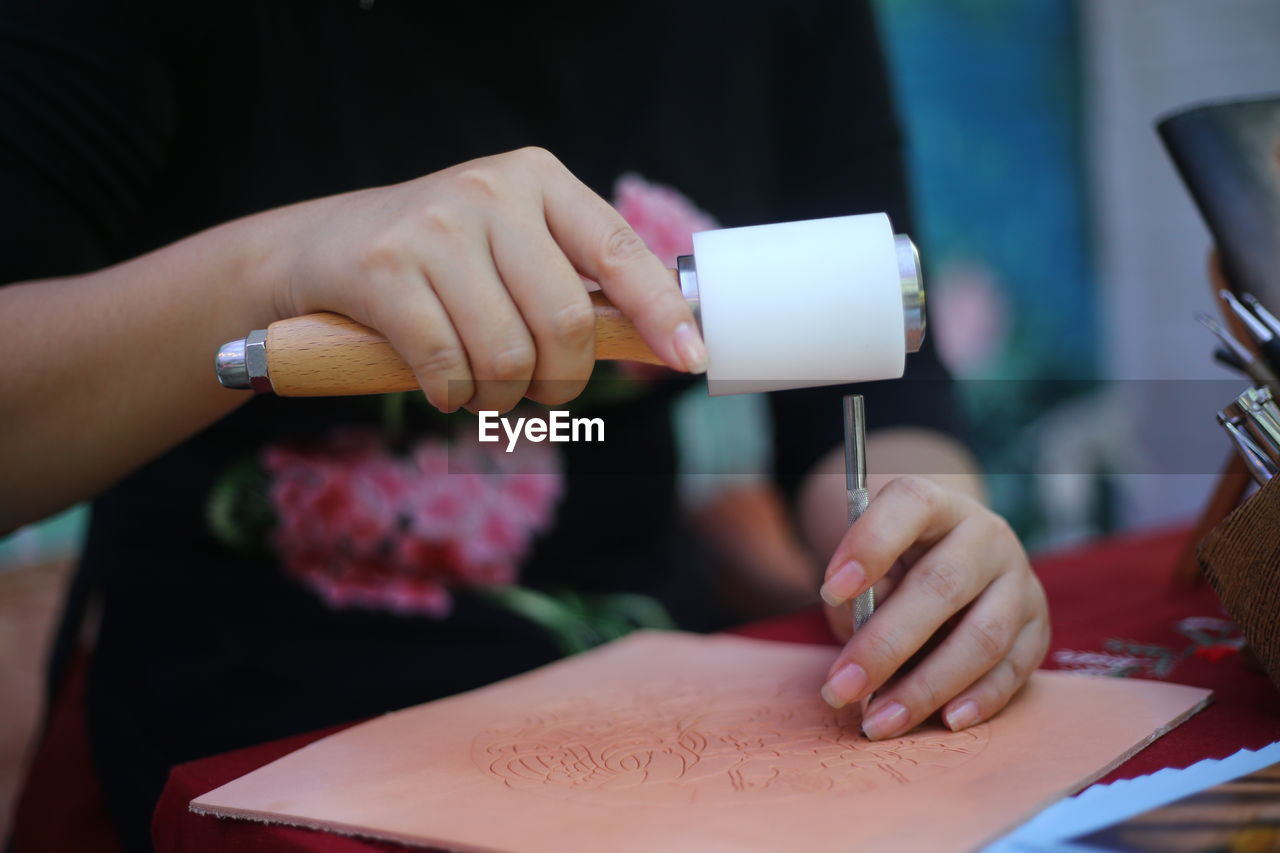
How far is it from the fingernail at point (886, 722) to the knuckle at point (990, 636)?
0.14ft

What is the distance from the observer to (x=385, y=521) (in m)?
0.61

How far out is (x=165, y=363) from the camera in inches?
17.5

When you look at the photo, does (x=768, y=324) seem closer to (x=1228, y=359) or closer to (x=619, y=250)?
(x=619, y=250)

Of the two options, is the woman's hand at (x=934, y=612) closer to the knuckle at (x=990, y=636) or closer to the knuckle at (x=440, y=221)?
the knuckle at (x=990, y=636)

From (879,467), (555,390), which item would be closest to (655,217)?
(879,467)

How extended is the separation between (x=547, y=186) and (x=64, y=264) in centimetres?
33

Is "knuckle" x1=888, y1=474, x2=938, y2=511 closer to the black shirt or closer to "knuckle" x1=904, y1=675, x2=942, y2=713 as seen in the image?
"knuckle" x1=904, y1=675, x2=942, y2=713

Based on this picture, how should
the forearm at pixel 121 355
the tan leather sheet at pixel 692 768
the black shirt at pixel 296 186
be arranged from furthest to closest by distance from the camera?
the black shirt at pixel 296 186 → the forearm at pixel 121 355 → the tan leather sheet at pixel 692 768

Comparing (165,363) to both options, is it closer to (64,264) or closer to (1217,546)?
(64,264)

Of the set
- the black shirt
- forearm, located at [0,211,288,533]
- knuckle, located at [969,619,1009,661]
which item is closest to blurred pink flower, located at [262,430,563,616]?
the black shirt

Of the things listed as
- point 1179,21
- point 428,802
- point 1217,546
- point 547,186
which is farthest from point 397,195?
point 1179,21

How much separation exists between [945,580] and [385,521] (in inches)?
14.1

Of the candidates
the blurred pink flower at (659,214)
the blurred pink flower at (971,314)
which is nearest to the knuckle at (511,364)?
the blurred pink flower at (659,214)

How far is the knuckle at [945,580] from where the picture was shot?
40cm
